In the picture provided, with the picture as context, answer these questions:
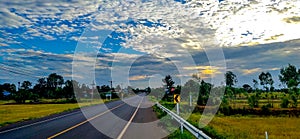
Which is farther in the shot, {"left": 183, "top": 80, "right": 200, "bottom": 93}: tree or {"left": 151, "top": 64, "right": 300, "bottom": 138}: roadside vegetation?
{"left": 183, "top": 80, "right": 200, "bottom": 93}: tree

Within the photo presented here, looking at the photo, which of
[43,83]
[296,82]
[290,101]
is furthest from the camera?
[43,83]

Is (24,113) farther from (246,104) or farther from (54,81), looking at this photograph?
(54,81)

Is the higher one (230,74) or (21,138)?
(230,74)

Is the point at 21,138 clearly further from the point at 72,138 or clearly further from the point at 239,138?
the point at 239,138

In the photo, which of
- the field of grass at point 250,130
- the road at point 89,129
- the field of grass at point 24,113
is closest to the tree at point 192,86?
the field of grass at point 24,113

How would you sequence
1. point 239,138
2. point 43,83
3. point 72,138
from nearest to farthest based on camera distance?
1. point 72,138
2. point 239,138
3. point 43,83

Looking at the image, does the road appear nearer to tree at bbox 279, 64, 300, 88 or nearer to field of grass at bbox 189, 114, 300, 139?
field of grass at bbox 189, 114, 300, 139

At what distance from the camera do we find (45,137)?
42.3 ft

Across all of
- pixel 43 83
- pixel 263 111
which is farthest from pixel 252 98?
pixel 43 83

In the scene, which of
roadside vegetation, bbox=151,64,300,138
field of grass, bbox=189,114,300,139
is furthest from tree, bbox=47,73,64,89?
field of grass, bbox=189,114,300,139

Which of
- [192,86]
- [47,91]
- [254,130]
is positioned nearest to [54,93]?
[47,91]

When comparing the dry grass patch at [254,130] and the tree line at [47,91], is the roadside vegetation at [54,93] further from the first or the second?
the dry grass patch at [254,130]

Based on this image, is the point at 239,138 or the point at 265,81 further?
the point at 265,81

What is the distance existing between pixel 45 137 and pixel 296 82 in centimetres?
5844
